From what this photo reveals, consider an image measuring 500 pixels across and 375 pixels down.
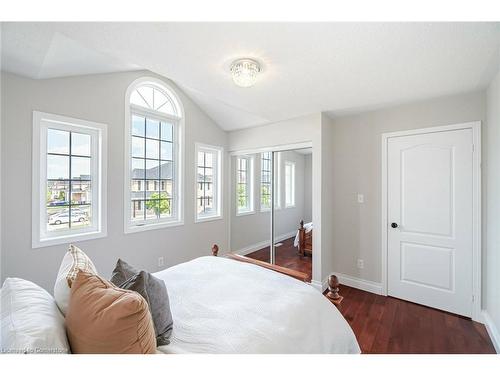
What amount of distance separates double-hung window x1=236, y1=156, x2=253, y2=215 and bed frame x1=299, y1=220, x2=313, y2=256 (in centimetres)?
90

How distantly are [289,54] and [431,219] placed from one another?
2301 millimetres

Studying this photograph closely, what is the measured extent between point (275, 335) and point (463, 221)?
2.41m

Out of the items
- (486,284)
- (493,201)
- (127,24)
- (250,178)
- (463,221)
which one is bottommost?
(486,284)

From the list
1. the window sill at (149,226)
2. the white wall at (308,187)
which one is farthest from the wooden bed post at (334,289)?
the window sill at (149,226)

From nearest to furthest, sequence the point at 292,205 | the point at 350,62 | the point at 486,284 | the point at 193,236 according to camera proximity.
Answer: the point at 350,62 → the point at 486,284 → the point at 292,205 → the point at 193,236

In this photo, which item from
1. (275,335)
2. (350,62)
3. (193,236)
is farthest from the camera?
(193,236)

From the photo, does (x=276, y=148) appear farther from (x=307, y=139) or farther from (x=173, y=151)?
(x=173, y=151)

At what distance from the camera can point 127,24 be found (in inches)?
48.8

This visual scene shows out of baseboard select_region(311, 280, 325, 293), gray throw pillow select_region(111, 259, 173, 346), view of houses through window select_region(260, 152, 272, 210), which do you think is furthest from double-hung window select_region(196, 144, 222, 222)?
gray throw pillow select_region(111, 259, 173, 346)

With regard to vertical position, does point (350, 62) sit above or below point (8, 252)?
above

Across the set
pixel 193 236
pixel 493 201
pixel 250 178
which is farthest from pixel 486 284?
pixel 193 236

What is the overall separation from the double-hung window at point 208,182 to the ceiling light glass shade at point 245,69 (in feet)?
6.63

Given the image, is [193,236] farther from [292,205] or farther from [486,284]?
[486,284]

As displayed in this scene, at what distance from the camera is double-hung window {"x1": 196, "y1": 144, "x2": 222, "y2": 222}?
3615 mm
